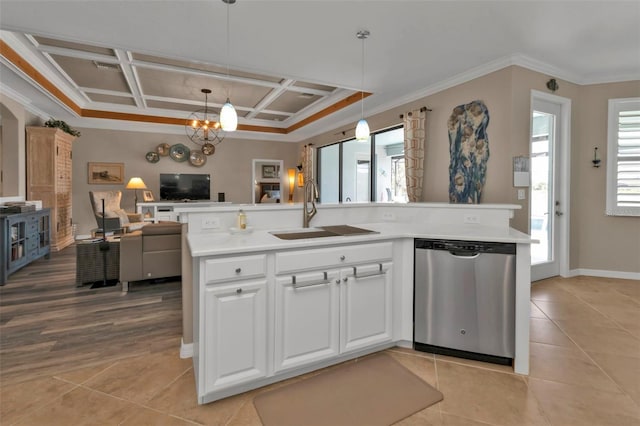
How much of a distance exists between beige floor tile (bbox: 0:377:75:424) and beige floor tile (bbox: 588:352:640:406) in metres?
3.32

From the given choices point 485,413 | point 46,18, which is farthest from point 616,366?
point 46,18

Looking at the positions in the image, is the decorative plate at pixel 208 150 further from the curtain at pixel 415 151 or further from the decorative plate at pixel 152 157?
the curtain at pixel 415 151

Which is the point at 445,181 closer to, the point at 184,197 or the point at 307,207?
the point at 307,207

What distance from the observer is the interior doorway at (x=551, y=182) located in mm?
4008

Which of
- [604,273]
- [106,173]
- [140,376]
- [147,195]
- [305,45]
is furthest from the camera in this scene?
[147,195]

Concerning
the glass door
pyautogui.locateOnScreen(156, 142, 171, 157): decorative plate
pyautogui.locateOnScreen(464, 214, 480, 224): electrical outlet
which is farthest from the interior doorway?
pyautogui.locateOnScreen(156, 142, 171, 157): decorative plate

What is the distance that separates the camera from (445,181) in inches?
166

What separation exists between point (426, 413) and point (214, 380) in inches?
45.4

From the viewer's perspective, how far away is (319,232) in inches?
92.8

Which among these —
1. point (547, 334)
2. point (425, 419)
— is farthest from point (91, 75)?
point (547, 334)

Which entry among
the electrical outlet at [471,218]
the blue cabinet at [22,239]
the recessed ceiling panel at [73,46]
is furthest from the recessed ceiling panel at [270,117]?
the electrical outlet at [471,218]

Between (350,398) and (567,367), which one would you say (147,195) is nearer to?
(350,398)

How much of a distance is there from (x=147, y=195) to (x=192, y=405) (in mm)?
6789

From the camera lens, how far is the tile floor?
64.5 inches
